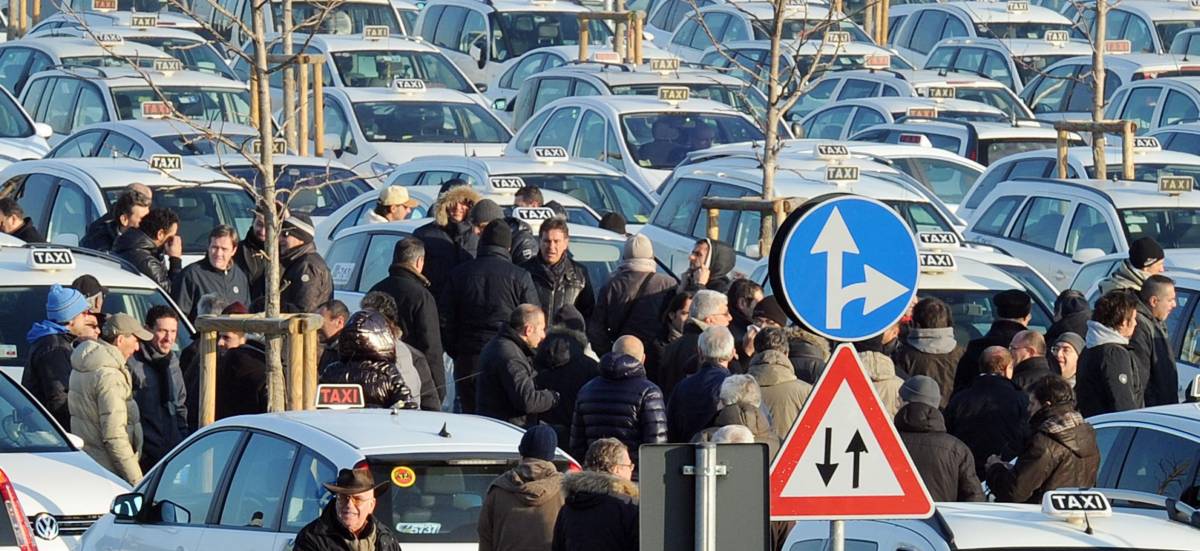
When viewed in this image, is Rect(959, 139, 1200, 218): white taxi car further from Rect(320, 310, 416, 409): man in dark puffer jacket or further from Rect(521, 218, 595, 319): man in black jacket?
Rect(320, 310, 416, 409): man in dark puffer jacket

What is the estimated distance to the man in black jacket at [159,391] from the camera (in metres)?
13.8

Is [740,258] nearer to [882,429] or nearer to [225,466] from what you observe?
[225,466]

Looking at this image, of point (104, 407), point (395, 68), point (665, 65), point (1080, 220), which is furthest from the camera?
point (395, 68)

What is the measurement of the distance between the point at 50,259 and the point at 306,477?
548cm

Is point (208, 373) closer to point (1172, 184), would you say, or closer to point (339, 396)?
point (339, 396)

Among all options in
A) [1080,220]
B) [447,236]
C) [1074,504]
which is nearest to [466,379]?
[447,236]

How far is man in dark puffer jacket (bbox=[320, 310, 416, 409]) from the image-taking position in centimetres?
1259

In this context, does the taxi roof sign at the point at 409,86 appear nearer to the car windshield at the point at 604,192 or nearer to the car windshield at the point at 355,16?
the car windshield at the point at 604,192

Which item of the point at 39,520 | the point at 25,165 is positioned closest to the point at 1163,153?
the point at 25,165

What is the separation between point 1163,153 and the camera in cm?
2289

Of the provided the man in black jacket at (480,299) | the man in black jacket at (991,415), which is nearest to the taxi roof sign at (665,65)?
the man in black jacket at (480,299)

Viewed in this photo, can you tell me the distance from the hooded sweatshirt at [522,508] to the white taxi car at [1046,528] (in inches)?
45.7

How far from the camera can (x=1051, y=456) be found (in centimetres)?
1127

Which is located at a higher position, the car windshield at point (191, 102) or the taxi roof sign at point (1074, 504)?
the taxi roof sign at point (1074, 504)
